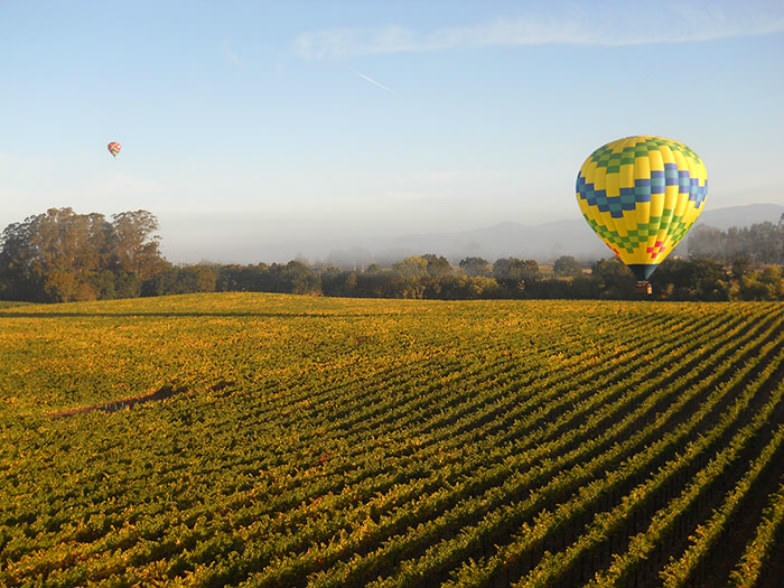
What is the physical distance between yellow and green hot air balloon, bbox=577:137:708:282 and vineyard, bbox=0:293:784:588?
7144mm

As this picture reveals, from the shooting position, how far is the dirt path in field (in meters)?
25.0

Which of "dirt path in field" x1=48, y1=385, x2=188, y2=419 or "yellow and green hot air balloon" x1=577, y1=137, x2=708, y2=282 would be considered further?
"yellow and green hot air balloon" x1=577, y1=137, x2=708, y2=282

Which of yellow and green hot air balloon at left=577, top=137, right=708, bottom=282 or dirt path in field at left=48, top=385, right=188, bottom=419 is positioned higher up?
yellow and green hot air balloon at left=577, top=137, right=708, bottom=282

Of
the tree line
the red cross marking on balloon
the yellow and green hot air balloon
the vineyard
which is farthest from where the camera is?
the tree line

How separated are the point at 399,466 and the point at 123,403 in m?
17.2

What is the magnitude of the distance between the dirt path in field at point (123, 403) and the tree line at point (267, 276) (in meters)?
69.6

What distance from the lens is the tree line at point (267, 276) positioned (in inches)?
3051

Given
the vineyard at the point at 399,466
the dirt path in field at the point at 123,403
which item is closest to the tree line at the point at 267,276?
the vineyard at the point at 399,466

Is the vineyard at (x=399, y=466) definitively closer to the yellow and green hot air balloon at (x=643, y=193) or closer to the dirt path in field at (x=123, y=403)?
the dirt path in field at (x=123, y=403)

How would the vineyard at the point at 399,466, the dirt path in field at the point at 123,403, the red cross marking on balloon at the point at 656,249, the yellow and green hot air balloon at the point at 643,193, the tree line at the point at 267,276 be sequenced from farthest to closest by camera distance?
the tree line at the point at 267,276
the red cross marking on balloon at the point at 656,249
the yellow and green hot air balloon at the point at 643,193
the dirt path in field at the point at 123,403
the vineyard at the point at 399,466

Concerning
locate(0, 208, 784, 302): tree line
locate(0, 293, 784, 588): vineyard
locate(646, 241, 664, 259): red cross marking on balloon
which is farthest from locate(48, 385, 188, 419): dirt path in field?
locate(0, 208, 784, 302): tree line

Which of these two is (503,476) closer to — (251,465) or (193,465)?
(251,465)

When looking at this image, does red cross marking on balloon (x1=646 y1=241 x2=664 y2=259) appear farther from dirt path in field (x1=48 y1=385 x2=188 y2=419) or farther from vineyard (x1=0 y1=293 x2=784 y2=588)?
dirt path in field (x1=48 y1=385 x2=188 y2=419)

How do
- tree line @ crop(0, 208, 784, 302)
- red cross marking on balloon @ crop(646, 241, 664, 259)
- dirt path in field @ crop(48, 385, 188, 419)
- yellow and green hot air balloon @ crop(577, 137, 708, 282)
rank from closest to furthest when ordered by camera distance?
dirt path in field @ crop(48, 385, 188, 419) → yellow and green hot air balloon @ crop(577, 137, 708, 282) → red cross marking on balloon @ crop(646, 241, 664, 259) → tree line @ crop(0, 208, 784, 302)
